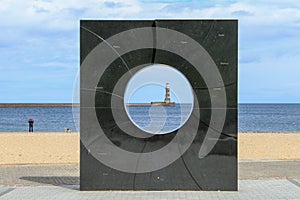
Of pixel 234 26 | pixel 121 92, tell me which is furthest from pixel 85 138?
pixel 234 26

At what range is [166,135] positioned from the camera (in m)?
9.59

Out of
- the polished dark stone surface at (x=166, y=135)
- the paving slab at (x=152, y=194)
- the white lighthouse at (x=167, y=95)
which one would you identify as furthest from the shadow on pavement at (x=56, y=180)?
the white lighthouse at (x=167, y=95)

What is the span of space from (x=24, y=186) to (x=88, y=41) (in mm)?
3204

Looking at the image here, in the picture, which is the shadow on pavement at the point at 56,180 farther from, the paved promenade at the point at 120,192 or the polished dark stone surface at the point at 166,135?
the polished dark stone surface at the point at 166,135

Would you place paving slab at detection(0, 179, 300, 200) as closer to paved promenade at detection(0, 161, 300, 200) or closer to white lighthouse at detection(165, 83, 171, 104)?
paved promenade at detection(0, 161, 300, 200)

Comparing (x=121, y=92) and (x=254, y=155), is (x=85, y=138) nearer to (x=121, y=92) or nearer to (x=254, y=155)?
(x=121, y=92)

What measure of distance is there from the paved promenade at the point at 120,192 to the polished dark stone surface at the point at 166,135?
286 mm

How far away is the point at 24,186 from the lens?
1035 centimetres

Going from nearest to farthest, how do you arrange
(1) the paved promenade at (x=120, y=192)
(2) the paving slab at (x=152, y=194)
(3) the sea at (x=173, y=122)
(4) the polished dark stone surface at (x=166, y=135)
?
(2) the paving slab at (x=152, y=194) < (1) the paved promenade at (x=120, y=192) < (4) the polished dark stone surface at (x=166, y=135) < (3) the sea at (x=173, y=122)

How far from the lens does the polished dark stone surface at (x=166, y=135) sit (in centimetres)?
951

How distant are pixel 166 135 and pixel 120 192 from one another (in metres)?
1.33

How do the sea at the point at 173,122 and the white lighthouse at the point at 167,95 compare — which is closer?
the white lighthouse at the point at 167,95

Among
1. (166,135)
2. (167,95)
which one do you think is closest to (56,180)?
(166,135)

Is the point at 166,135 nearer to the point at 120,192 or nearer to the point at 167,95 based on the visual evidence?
the point at 167,95
